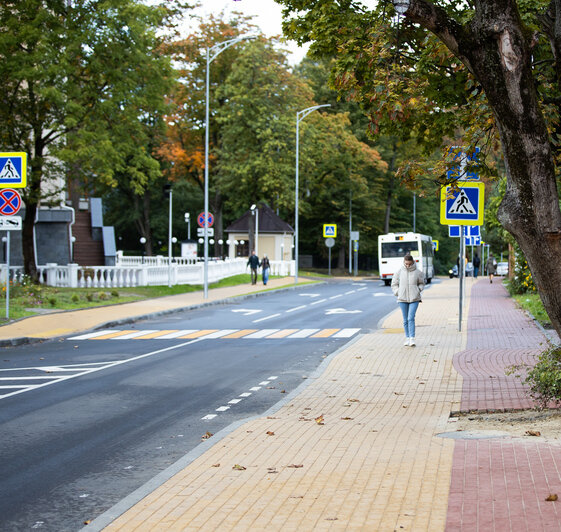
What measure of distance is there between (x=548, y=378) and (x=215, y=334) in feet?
41.3

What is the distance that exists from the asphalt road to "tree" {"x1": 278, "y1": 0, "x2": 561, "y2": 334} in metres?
4.03

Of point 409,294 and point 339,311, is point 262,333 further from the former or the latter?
point 339,311

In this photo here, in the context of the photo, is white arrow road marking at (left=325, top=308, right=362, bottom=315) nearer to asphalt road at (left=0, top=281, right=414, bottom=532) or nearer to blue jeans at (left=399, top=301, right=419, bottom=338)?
asphalt road at (left=0, top=281, right=414, bottom=532)

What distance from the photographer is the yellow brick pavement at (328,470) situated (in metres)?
5.46

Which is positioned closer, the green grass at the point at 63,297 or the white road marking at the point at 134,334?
the white road marking at the point at 134,334

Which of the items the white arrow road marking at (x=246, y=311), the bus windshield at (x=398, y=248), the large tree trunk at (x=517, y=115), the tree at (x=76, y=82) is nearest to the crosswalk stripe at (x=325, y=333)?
the white arrow road marking at (x=246, y=311)

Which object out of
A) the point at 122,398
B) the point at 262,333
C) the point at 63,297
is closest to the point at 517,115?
the point at 122,398

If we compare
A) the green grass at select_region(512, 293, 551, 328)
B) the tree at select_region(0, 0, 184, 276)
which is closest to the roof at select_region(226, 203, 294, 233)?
the tree at select_region(0, 0, 184, 276)

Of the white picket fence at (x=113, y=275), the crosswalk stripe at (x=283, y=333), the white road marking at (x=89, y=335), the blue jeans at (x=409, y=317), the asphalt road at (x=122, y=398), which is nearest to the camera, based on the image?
the asphalt road at (x=122, y=398)

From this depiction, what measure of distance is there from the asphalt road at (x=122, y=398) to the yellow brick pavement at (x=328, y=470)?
22.1 inches

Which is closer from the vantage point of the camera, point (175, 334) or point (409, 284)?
point (409, 284)

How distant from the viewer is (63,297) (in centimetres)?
2853

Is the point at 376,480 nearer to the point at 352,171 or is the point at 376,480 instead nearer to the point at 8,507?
the point at 8,507

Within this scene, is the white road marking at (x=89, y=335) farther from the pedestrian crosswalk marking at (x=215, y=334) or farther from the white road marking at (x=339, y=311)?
the white road marking at (x=339, y=311)
